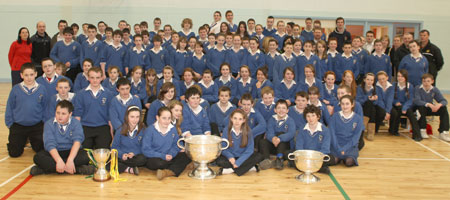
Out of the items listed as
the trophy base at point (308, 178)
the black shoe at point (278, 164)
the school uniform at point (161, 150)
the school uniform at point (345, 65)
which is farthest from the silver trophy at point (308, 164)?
the school uniform at point (345, 65)

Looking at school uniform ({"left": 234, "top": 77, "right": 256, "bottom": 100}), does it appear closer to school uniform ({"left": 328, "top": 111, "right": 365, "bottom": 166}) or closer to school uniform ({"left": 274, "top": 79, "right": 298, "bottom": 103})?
school uniform ({"left": 274, "top": 79, "right": 298, "bottom": 103})

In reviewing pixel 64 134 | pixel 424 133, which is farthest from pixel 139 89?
pixel 424 133

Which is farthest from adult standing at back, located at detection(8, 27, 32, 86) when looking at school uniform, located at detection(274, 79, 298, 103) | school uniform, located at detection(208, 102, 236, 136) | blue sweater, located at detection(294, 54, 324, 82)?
blue sweater, located at detection(294, 54, 324, 82)

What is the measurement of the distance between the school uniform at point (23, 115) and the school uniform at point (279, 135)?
294cm

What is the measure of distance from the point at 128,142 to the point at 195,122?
3.22 feet

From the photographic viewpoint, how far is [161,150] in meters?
4.41

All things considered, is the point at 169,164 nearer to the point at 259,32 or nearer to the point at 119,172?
the point at 119,172

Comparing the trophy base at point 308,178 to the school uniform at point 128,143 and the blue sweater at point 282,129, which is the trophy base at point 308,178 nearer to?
the blue sweater at point 282,129

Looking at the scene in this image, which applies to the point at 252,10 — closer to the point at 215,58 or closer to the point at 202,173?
the point at 215,58

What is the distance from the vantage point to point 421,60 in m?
6.86

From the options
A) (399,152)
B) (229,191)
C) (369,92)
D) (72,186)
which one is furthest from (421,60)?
(72,186)

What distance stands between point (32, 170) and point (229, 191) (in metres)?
2.17

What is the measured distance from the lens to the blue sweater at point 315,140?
4.59m

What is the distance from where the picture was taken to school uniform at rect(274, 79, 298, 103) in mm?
6352
